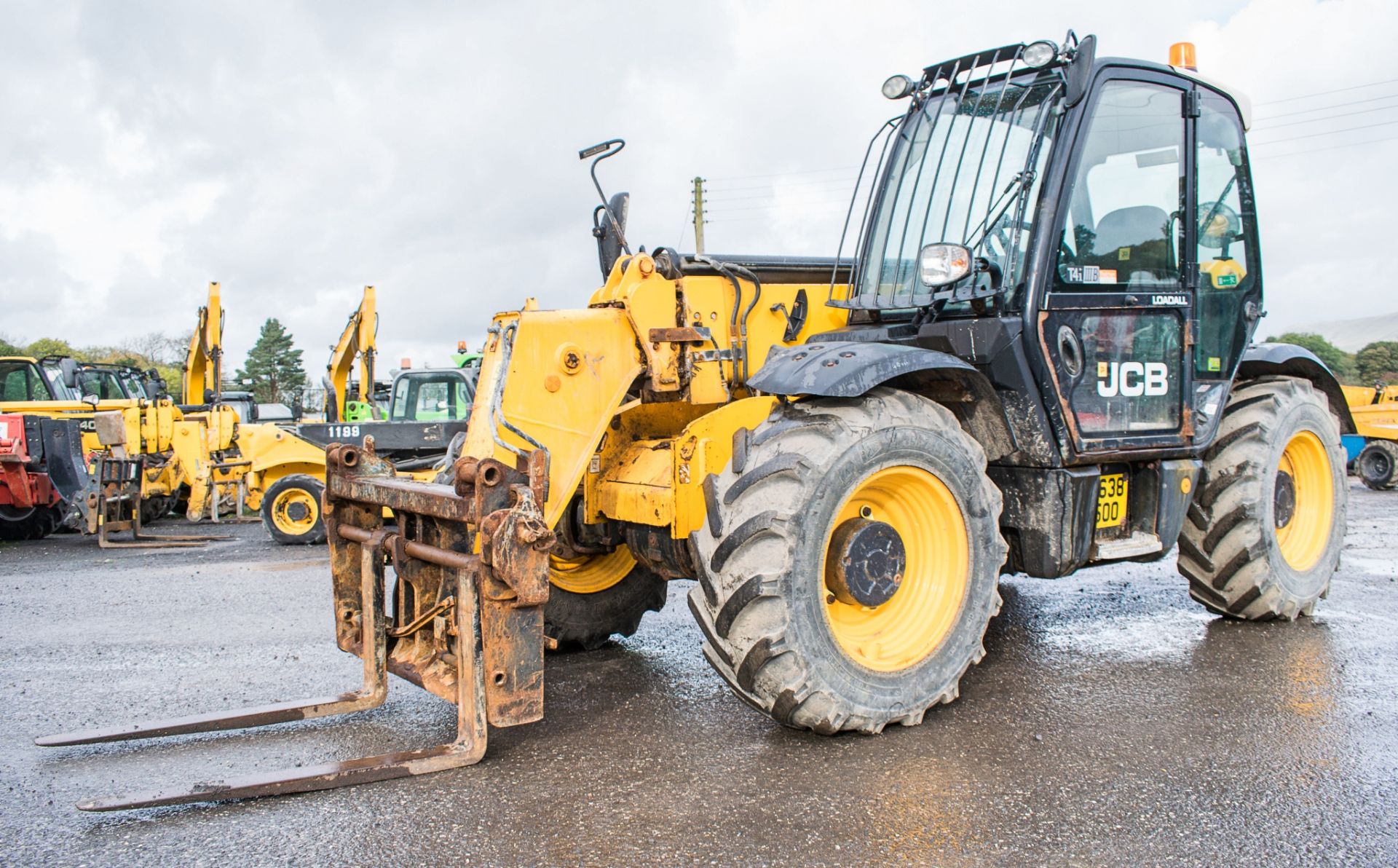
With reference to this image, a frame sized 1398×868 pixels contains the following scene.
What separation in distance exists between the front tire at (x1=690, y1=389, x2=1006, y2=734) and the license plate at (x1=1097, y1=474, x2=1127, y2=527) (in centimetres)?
85

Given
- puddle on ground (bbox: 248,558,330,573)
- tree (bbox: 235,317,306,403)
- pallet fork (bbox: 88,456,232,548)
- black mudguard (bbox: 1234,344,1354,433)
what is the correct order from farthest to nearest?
tree (bbox: 235,317,306,403), pallet fork (bbox: 88,456,232,548), puddle on ground (bbox: 248,558,330,573), black mudguard (bbox: 1234,344,1354,433)

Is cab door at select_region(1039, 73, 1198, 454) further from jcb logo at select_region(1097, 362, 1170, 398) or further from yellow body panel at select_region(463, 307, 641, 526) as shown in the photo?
yellow body panel at select_region(463, 307, 641, 526)

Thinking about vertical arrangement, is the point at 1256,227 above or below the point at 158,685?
above

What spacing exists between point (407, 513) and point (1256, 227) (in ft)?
15.6

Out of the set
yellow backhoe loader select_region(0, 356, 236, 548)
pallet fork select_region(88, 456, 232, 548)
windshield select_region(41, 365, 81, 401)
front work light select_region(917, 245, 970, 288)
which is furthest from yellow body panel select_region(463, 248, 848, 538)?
windshield select_region(41, 365, 81, 401)

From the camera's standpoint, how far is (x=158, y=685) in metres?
5.15

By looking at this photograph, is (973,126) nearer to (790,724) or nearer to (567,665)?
(790,724)

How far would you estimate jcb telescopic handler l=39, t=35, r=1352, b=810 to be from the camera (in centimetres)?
371

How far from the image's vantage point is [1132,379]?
4965mm

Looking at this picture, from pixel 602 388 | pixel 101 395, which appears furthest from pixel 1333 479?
pixel 101 395

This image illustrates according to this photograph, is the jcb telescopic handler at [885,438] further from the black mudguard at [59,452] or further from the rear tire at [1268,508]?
the black mudguard at [59,452]

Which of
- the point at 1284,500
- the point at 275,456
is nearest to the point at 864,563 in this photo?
the point at 1284,500

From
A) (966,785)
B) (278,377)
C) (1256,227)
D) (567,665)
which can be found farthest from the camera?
(278,377)

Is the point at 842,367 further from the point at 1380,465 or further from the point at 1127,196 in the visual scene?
the point at 1380,465
